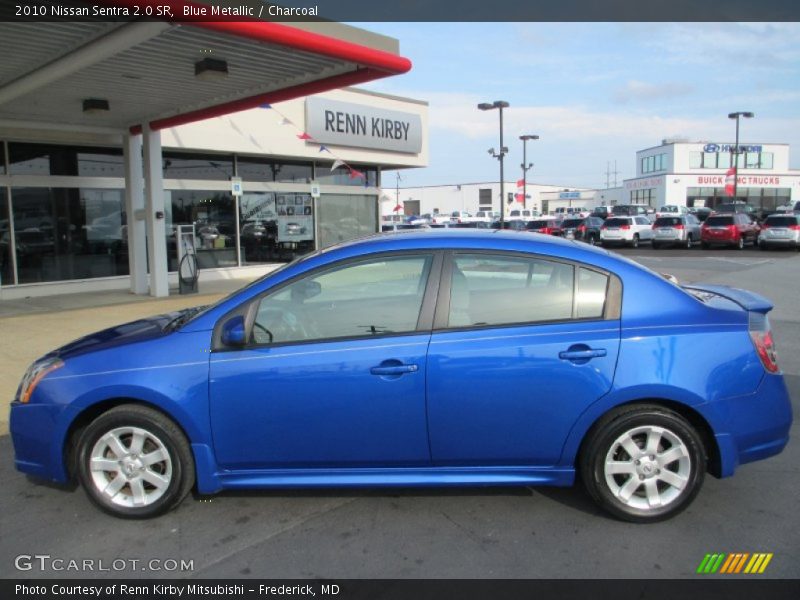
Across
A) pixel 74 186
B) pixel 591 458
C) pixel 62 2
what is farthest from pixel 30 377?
pixel 74 186

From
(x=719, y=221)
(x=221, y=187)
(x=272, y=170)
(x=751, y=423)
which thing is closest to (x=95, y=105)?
(x=221, y=187)

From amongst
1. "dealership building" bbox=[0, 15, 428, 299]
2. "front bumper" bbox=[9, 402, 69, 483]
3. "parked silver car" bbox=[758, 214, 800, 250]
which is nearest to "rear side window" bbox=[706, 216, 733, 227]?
"parked silver car" bbox=[758, 214, 800, 250]

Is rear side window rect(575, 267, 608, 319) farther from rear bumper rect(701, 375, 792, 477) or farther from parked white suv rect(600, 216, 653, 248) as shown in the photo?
parked white suv rect(600, 216, 653, 248)

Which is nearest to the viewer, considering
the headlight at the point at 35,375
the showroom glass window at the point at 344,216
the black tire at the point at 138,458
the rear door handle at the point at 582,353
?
the rear door handle at the point at 582,353

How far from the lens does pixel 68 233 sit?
13.5 meters

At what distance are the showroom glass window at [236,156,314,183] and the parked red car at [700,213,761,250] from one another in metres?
19.8

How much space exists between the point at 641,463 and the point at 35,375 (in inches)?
139

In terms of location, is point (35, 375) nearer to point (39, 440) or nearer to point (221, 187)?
point (39, 440)

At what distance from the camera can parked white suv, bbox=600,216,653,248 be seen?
104ft

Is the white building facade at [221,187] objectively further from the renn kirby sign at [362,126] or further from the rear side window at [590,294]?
the rear side window at [590,294]

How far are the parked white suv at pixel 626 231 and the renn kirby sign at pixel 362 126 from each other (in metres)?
15.8

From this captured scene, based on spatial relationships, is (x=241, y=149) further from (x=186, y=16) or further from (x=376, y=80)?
(x=186, y=16)

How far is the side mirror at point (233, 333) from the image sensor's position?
3488 mm
